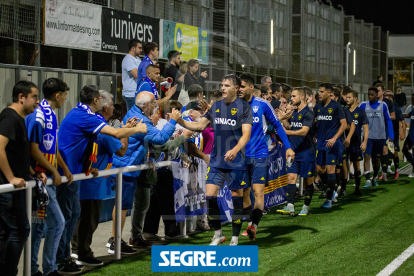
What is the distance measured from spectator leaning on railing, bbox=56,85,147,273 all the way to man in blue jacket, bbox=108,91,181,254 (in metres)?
0.70

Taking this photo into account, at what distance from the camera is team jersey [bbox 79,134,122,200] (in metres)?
5.86

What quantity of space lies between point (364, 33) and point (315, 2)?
28.6 ft

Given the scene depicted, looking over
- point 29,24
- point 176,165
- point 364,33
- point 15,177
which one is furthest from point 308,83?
point 15,177

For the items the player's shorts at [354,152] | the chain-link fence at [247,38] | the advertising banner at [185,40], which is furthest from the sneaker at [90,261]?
the advertising banner at [185,40]

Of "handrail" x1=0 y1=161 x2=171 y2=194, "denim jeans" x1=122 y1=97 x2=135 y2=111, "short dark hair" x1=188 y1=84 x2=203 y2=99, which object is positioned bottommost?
"handrail" x1=0 y1=161 x2=171 y2=194

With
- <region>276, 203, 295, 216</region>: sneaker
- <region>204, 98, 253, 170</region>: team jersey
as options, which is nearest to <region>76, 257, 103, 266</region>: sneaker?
<region>204, 98, 253, 170</region>: team jersey

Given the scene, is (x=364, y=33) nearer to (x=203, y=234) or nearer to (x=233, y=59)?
(x=233, y=59)

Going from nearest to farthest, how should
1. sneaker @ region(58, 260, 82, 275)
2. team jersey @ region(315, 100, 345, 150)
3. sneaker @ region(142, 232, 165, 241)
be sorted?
sneaker @ region(58, 260, 82, 275) < sneaker @ region(142, 232, 165, 241) < team jersey @ region(315, 100, 345, 150)

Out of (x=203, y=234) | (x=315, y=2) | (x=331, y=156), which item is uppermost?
(x=315, y=2)

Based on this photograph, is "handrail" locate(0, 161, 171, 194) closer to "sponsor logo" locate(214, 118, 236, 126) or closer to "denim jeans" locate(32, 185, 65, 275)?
"denim jeans" locate(32, 185, 65, 275)

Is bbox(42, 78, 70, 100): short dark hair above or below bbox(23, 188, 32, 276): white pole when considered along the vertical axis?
above

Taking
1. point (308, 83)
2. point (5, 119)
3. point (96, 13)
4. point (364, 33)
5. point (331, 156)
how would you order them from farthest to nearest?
point (364, 33)
point (308, 83)
point (96, 13)
point (331, 156)
point (5, 119)

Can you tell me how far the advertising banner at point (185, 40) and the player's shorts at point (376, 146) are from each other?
200 inches

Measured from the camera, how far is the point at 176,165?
289 inches
